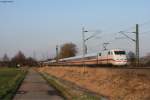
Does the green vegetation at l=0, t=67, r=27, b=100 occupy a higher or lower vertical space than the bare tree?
lower

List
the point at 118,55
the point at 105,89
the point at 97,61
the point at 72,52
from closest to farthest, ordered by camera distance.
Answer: the point at 105,89 < the point at 118,55 < the point at 97,61 < the point at 72,52

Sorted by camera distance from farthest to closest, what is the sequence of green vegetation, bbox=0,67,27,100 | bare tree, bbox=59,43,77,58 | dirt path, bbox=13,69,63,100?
bare tree, bbox=59,43,77,58, green vegetation, bbox=0,67,27,100, dirt path, bbox=13,69,63,100

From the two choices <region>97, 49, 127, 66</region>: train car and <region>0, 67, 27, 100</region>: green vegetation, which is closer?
<region>0, 67, 27, 100</region>: green vegetation

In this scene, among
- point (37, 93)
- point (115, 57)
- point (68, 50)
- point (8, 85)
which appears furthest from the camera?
point (68, 50)

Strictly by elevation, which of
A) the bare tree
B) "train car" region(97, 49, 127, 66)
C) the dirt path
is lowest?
the dirt path

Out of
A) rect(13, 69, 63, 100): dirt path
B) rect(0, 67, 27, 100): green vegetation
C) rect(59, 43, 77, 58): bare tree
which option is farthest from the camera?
rect(59, 43, 77, 58): bare tree

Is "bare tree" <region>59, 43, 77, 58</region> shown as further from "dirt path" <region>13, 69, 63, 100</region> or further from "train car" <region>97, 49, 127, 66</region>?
"dirt path" <region>13, 69, 63, 100</region>

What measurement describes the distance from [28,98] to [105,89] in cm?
628

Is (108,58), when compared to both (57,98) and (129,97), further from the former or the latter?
(129,97)

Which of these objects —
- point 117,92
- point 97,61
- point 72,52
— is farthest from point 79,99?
point 72,52

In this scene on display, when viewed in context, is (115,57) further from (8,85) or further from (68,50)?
(68,50)

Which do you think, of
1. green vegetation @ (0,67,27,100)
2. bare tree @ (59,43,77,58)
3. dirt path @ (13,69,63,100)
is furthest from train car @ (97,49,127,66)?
bare tree @ (59,43,77,58)

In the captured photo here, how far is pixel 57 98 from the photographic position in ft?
89.2

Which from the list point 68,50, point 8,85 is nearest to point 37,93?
point 8,85
